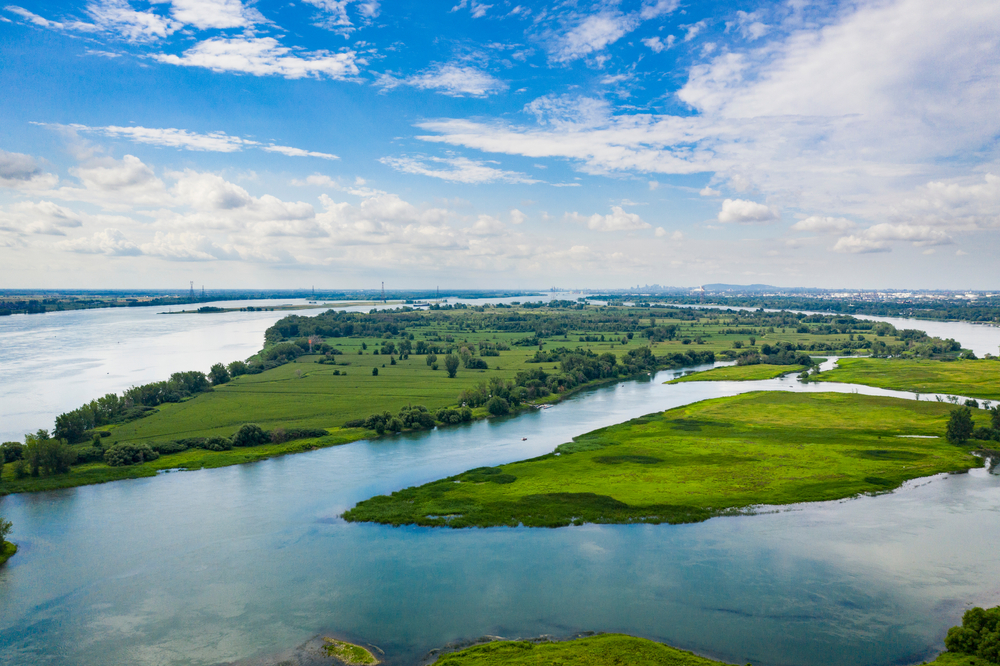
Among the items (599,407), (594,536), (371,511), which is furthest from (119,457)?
(599,407)

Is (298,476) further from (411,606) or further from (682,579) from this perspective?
(682,579)

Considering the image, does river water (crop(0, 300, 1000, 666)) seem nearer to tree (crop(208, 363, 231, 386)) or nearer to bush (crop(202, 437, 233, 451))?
bush (crop(202, 437, 233, 451))

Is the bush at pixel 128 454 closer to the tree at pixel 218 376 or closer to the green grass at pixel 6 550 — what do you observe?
the green grass at pixel 6 550

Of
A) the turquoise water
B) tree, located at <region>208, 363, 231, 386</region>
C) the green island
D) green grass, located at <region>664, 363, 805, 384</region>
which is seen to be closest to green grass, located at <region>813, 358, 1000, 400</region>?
green grass, located at <region>664, 363, 805, 384</region>

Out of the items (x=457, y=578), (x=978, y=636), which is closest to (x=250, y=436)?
(x=457, y=578)

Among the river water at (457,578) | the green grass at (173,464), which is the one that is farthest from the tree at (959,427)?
the green grass at (173,464)

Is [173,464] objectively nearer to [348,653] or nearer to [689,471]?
[348,653]
